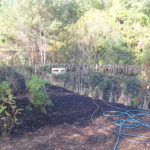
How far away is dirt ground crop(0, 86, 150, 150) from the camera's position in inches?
93.4

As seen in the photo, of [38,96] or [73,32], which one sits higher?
[73,32]

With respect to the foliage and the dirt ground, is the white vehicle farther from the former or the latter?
the dirt ground

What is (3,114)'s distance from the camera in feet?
9.12

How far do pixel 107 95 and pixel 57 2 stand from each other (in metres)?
5.20

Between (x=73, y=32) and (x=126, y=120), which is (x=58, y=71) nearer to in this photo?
(x=73, y=32)

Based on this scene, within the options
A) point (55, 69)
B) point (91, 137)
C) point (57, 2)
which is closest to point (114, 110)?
point (91, 137)

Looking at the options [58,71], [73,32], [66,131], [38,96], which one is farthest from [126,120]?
[73,32]

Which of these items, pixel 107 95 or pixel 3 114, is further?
pixel 107 95

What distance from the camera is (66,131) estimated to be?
2.76 meters

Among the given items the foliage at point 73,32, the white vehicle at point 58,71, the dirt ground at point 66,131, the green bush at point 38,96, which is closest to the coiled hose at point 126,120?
the dirt ground at point 66,131

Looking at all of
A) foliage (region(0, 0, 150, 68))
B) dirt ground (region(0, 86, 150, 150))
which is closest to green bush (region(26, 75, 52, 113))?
dirt ground (region(0, 86, 150, 150))

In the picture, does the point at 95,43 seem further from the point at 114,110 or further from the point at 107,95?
the point at 114,110

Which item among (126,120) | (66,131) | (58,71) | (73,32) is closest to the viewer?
(66,131)

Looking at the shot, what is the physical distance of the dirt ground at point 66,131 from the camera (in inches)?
93.4
